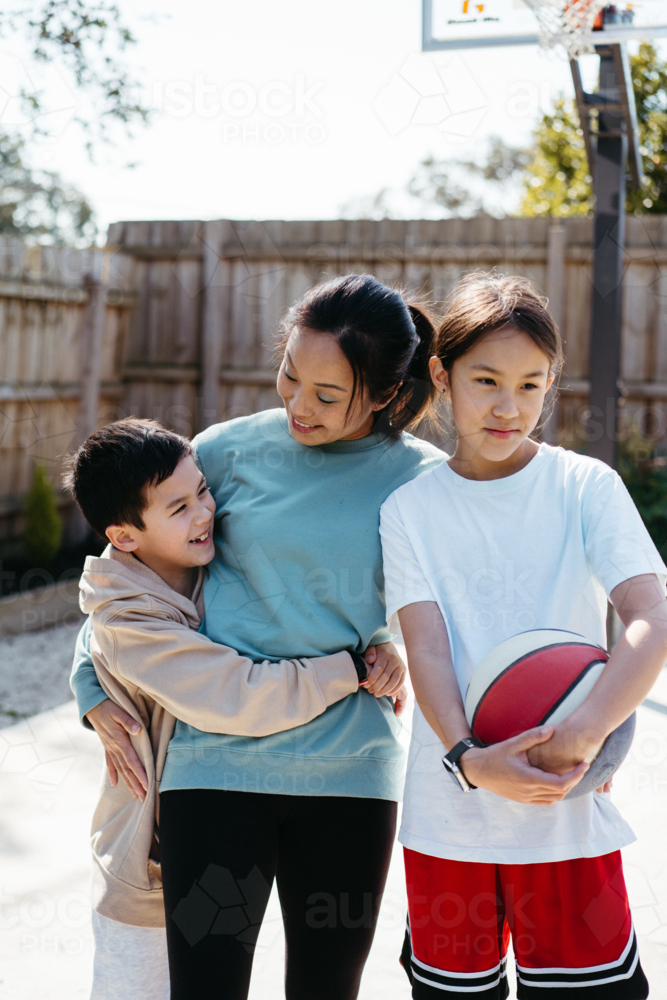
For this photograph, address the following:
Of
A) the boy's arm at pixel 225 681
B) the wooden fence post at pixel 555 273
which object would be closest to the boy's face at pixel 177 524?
the boy's arm at pixel 225 681

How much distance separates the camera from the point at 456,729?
121 centimetres

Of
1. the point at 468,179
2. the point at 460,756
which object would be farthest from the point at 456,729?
the point at 468,179

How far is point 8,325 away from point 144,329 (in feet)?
5.85

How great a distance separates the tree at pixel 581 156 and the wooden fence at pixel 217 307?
1189 millimetres

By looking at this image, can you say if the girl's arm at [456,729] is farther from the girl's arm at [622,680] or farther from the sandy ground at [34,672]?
the sandy ground at [34,672]

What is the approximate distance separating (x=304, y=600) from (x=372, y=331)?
17.9 inches

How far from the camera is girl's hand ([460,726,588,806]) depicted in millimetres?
1105

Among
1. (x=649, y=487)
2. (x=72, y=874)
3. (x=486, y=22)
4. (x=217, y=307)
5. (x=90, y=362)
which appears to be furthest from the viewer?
(x=217, y=307)

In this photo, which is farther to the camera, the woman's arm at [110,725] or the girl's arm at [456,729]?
the woman's arm at [110,725]

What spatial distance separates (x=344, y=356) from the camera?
1.40 m

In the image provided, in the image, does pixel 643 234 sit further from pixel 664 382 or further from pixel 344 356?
pixel 344 356

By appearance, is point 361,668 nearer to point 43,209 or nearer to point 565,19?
point 565,19

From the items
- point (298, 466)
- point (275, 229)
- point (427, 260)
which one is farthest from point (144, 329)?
point (298, 466)

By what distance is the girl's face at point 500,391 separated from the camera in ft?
4.23
